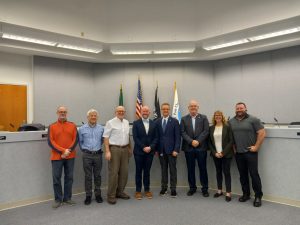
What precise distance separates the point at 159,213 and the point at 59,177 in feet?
5.05

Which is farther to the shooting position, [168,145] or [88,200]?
[168,145]

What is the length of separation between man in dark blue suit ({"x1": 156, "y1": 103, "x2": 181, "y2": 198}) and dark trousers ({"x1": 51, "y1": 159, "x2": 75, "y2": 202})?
1446 millimetres

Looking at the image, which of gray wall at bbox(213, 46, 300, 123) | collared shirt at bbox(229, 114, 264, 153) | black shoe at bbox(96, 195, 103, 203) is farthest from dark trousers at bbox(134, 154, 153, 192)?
gray wall at bbox(213, 46, 300, 123)

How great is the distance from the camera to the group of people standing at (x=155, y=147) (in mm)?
3719

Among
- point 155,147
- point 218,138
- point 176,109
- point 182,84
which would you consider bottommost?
point 155,147

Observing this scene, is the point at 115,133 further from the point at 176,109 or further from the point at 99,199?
the point at 176,109

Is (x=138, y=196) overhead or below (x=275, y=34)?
below

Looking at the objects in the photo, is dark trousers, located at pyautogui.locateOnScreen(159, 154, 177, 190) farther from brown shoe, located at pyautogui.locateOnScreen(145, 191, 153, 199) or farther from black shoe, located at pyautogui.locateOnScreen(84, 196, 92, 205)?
black shoe, located at pyautogui.locateOnScreen(84, 196, 92, 205)

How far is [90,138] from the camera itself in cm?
388

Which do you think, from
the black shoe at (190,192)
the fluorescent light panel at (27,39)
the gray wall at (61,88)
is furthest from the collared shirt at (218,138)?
the gray wall at (61,88)

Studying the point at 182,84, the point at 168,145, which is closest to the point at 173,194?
the point at 168,145

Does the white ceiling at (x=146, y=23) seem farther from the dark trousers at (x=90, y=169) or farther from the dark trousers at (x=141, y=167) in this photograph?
the dark trousers at (x=141, y=167)

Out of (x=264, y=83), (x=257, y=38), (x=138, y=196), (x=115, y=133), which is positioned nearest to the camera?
(x=115, y=133)

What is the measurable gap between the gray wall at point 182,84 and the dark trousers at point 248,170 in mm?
3574
